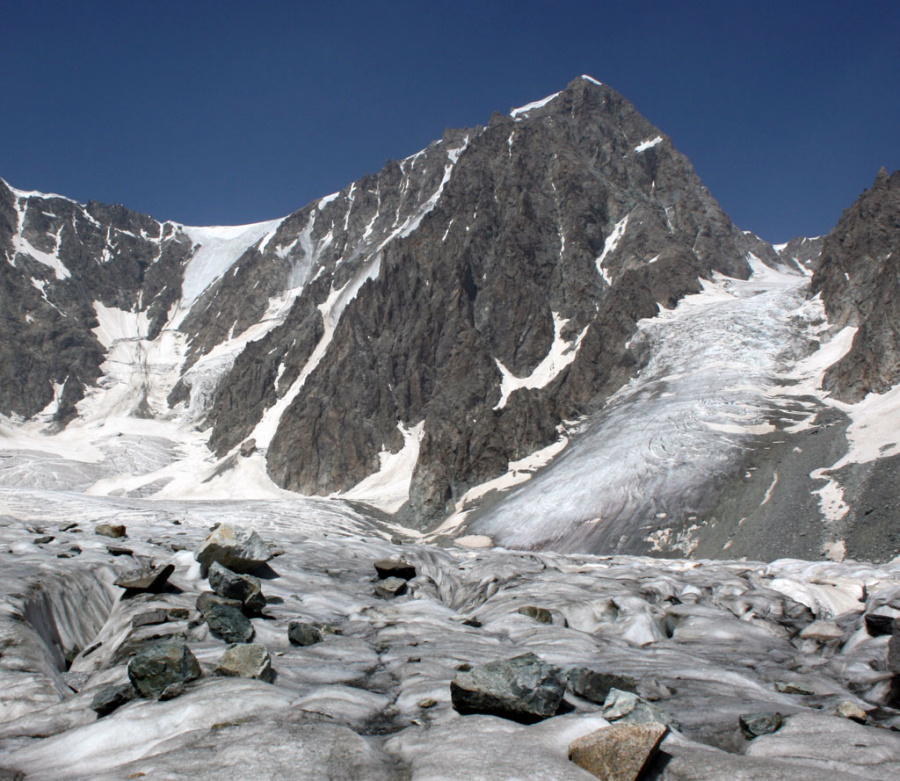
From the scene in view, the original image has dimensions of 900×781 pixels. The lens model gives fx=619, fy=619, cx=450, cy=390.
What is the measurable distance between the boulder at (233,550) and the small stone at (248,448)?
7894cm

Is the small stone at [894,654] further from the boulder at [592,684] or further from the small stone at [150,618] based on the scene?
the small stone at [150,618]

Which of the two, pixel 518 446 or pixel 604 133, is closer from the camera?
pixel 518 446

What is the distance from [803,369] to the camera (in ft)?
189

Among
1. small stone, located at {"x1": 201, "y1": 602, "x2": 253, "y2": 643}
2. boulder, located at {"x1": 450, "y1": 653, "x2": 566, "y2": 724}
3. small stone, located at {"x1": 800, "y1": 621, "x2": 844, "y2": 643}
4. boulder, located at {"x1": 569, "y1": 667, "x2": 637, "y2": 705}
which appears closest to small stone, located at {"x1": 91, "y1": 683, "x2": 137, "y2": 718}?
small stone, located at {"x1": 201, "y1": 602, "x2": 253, "y2": 643}

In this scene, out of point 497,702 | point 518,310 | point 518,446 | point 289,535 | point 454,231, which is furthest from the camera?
point 454,231

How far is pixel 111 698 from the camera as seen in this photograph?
5.68 metres

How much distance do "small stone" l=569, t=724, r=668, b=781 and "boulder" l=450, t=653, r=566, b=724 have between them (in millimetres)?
889

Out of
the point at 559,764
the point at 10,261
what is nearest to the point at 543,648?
the point at 559,764

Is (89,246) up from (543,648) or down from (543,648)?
up

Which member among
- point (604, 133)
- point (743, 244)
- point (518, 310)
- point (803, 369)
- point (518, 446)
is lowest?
point (518, 446)

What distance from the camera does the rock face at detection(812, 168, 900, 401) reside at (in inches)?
1930

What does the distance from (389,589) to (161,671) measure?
646 centimetres

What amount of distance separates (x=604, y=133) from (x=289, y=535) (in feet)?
406

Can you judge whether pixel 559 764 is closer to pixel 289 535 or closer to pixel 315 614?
pixel 315 614
